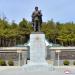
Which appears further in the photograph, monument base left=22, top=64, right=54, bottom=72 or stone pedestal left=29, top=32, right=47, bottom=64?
stone pedestal left=29, top=32, right=47, bottom=64

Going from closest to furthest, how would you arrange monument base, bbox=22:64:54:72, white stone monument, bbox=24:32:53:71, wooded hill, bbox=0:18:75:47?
1. monument base, bbox=22:64:54:72
2. white stone monument, bbox=24:32:53:71
3. wooded hill, bbox=0:18:75:47

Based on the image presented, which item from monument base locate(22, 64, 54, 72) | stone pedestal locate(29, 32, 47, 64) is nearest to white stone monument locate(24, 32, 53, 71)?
stone pedestal locate(29, 32, 47, 64)

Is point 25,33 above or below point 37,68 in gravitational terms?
above

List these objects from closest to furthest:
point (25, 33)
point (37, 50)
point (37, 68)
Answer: point (37, 68)
point (37, 50)
point (25, 33)

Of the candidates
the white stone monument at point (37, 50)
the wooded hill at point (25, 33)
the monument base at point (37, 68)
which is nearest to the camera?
the monument base at point (37, 68)

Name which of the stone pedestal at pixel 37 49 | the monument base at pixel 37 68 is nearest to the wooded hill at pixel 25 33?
the stone pedestal at pixel 37 49

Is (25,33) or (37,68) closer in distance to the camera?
(37,68)

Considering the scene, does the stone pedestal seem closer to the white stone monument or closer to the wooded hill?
the white stone monument

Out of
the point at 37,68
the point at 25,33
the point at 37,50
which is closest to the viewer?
the point at 37,68

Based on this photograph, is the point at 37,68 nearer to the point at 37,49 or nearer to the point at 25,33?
the point at 37,49

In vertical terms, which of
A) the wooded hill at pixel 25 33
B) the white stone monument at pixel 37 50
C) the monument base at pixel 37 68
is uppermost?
the wooded hill at pixel 25 33

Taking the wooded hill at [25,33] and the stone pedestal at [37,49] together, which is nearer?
the stone pedestal at [37,49]

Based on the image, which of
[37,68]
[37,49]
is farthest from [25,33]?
[37,68]

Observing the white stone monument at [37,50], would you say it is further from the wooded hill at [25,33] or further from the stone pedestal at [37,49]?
the wooded hill at [25,33]
